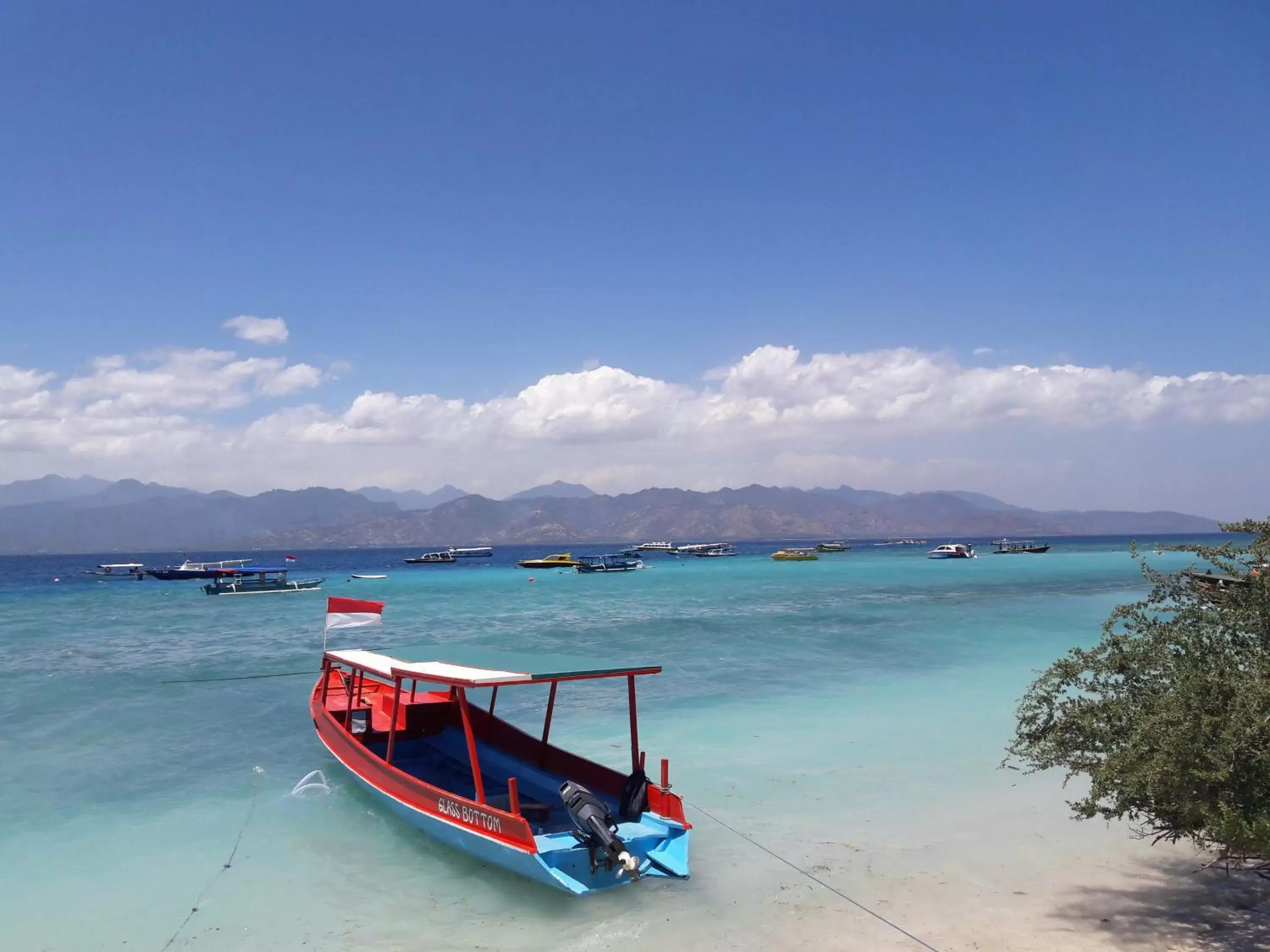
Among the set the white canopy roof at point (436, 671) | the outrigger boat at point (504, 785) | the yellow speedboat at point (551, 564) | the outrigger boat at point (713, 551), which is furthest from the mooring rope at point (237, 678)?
the outrigger boat at point (713, 551)

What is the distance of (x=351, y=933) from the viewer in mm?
9102

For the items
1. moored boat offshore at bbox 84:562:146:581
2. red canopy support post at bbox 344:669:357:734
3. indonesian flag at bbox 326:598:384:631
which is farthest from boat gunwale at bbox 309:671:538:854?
moored boat offshore at bbox 84:562:146:581

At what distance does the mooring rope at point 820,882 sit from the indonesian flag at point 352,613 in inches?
280

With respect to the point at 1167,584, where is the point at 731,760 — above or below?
below

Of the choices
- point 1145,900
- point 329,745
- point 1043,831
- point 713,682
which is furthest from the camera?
point 713,682

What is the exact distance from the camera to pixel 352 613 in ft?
52.9

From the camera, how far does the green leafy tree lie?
671 centimetres

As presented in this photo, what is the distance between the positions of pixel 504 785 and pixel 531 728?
6.25m

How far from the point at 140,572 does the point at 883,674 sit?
84071 millimetres

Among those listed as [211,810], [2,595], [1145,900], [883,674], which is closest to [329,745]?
[211,810]

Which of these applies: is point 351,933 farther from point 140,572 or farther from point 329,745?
point 140,572

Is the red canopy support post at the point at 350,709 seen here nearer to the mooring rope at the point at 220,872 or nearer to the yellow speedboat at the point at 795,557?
the mooring rope at the point at 220,872

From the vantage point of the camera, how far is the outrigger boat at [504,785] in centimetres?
912

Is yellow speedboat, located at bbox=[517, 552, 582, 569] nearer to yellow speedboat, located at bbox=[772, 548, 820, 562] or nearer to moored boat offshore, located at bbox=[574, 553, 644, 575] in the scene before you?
moored boat offshore, located at bbox=[574, 553, 644, 575]
